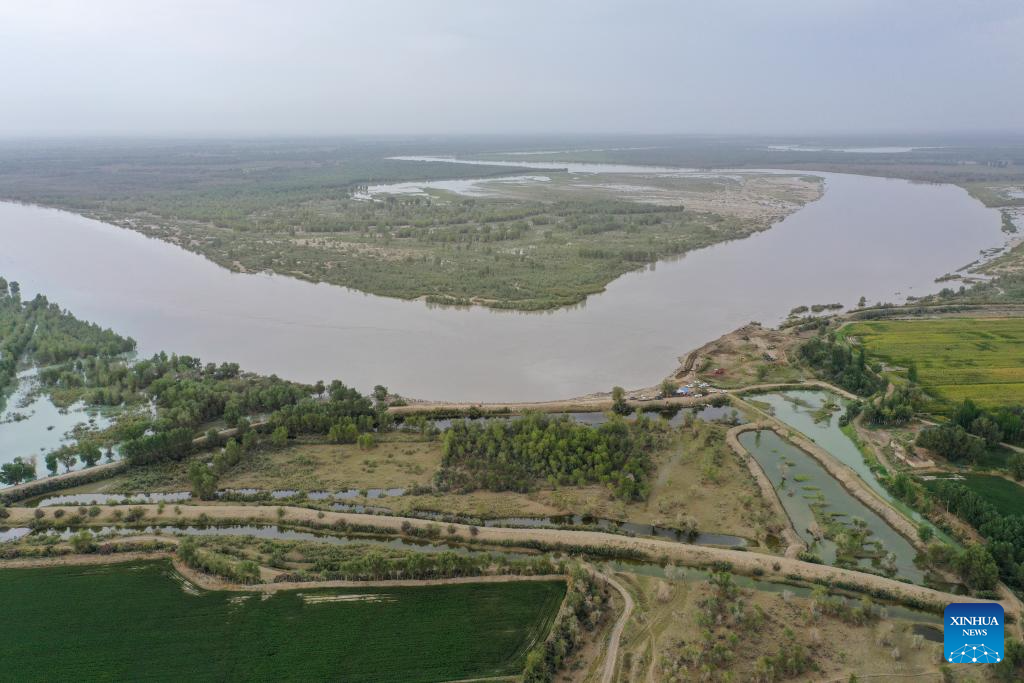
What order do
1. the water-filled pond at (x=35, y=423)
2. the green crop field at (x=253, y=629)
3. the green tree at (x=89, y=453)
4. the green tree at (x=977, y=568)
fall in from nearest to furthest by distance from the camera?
the green crop field at (x=253, y=629)
the green tree at (x=977, y=568)
the green tree at (x=89, y=453)
the water-filled pond at (x=35, y=423)

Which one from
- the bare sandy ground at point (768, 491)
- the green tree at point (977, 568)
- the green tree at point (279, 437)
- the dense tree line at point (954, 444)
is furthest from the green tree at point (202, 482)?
the dense tree line at point (954, 444)

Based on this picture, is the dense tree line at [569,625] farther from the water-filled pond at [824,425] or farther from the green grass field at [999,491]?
the green grass field at [999,491]

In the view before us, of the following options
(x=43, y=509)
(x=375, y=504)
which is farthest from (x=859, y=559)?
(x=43, y=509)

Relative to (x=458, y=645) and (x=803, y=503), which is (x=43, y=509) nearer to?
(x=458, y=645)

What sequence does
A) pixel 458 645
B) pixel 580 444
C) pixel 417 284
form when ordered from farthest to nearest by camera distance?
pixel 417 284, pixel 580 444, pixel 458 645

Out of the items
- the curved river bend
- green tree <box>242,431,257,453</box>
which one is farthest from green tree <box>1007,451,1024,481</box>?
green tree <box>242,431,257,453</box>

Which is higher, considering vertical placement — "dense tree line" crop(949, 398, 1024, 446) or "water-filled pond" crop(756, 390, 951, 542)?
"dense tree line" crop(949, 398, 1024, 446)

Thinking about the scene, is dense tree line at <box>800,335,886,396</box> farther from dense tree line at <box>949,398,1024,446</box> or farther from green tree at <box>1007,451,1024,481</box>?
green tree at <box>1007,451,1024,481</box>
